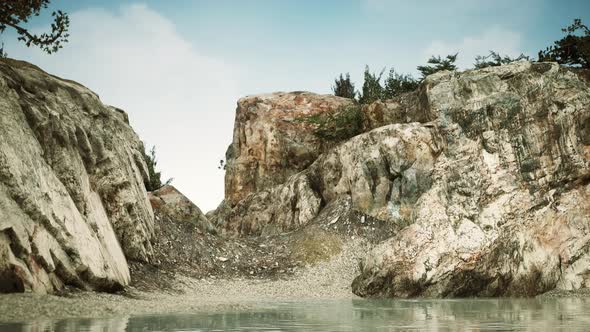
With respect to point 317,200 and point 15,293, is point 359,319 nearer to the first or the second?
point 15,293

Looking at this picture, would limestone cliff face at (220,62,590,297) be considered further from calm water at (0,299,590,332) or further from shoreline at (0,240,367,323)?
calm water at (0,299,590,332)

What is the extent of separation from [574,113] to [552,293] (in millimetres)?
9520

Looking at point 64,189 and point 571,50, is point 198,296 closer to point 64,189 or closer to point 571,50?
point 64,189

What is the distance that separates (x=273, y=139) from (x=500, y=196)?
1948 centimetres

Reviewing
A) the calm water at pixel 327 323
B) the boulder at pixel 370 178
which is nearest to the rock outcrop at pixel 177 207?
the boulder at pixel 370 178

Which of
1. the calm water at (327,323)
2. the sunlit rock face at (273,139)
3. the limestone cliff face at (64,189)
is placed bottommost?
the calm water at (327,323)

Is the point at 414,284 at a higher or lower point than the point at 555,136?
lower

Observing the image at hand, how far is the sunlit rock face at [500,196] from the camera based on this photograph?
23203mm

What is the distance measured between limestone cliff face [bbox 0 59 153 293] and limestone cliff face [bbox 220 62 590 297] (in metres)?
9.64

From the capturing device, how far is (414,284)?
76.3 ft

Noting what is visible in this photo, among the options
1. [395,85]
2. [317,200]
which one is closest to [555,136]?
[317,200]

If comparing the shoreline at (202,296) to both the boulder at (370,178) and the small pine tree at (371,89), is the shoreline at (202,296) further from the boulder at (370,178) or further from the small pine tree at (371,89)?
the small pine tree at (371,89)

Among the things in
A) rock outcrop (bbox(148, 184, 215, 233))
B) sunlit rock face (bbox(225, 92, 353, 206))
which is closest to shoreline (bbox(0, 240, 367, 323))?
rock outcrop (bbox(148, 184, 215, 233))

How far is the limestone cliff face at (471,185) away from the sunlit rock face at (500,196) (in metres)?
0.04
